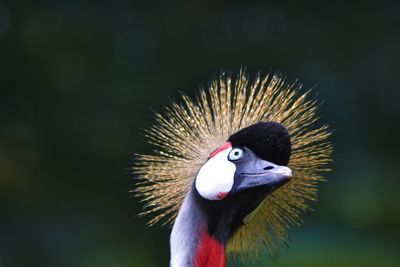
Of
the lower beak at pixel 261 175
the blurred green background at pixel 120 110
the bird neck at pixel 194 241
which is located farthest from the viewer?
the blurred green background at pixel 120 110

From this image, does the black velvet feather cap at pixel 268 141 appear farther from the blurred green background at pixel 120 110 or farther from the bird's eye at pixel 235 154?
the blurred green background at pixel 120 110

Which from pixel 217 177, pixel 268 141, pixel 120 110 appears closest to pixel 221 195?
pixel 217 177

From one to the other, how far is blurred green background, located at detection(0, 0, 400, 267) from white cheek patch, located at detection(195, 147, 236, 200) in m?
2.51

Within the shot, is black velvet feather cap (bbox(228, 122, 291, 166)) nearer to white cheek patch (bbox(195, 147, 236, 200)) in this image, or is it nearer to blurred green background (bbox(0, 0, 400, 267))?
white cheek patch (bbox(195, 147, 236, 200))

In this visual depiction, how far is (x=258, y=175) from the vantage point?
2115mm

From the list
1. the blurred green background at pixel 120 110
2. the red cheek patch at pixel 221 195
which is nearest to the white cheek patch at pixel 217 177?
the red cheek patch at pixel 221 195

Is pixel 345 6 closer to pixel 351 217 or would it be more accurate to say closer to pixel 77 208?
pixel 351 217

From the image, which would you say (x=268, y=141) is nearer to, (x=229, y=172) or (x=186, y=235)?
(x=229, y=172)

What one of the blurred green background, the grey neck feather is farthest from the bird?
the blurred green background

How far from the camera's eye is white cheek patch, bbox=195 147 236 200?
84.9 inches

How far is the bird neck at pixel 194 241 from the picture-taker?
2160mm

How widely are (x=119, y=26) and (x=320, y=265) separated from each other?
5.63 ft

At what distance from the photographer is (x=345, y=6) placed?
5500mm

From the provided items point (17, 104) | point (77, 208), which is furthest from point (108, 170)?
point (17, 104)
